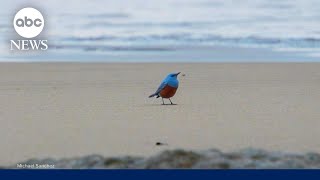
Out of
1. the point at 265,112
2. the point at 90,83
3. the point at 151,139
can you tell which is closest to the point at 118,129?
the point at 151,139

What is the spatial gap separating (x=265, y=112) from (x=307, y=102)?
883 millimetres

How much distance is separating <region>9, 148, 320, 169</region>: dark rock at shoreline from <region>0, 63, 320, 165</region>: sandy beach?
0.73 feet

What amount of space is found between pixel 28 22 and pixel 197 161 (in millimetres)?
1627

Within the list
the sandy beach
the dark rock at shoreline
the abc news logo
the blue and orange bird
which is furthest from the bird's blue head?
the abc news logo

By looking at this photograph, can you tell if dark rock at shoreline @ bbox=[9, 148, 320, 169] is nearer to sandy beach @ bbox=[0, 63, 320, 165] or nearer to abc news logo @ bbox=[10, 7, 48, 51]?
sandy beach @ bbox=[0, 63, 320, 165]

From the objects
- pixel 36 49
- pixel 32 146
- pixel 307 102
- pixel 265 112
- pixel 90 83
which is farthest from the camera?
pixel 90 83

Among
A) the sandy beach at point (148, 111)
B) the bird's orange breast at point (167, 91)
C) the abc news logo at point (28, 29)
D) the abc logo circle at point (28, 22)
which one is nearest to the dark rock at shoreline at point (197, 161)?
the sandy beach at point (148, 111)

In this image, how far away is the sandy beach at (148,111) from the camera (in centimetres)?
590

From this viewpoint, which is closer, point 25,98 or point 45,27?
point 45,27

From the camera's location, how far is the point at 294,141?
20.0ft

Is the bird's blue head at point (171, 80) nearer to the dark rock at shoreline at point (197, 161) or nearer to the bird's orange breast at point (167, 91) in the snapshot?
the bird's orange breast at point (167, 91)

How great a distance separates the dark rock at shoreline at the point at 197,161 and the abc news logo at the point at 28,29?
84cm

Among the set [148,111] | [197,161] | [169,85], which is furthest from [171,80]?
[197,161]

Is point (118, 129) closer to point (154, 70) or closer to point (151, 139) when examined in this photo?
point (151, 139)
